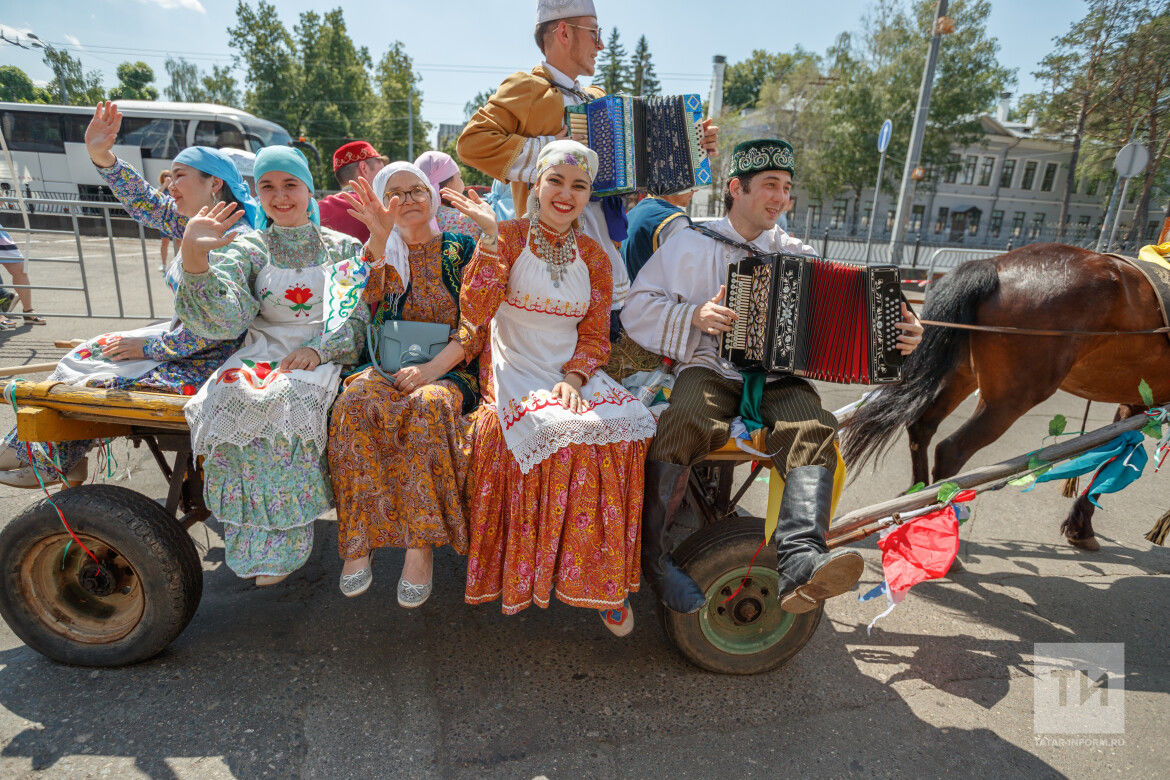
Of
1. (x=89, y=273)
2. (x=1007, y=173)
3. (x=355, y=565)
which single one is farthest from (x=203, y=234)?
(x=1007, y=173)

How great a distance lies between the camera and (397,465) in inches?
94.0

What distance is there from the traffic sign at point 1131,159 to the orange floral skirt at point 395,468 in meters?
10.6

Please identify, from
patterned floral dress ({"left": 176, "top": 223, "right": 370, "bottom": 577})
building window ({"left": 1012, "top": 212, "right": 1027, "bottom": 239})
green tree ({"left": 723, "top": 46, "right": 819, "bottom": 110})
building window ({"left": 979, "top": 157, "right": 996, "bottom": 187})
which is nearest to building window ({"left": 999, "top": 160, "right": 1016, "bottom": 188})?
building window ({"left": 979, "top": 157, "right": 996, "bottom": 187})

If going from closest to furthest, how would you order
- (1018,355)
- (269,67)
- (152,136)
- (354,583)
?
(354,583), (1018,355), (152,136), (269,67)

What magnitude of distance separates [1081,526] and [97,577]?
5.16m

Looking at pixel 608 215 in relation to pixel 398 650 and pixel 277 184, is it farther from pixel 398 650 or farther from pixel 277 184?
pixel 398 650

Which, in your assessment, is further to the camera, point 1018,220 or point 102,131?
point 1018,220

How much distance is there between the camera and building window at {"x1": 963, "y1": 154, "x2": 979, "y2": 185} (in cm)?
4328

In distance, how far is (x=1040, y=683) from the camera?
104 inches

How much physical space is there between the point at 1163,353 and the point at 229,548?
477 centimetres

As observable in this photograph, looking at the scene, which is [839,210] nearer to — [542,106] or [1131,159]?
[1131,159]

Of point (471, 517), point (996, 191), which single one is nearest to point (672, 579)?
point (471, 517)

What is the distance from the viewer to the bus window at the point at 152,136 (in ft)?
66.6

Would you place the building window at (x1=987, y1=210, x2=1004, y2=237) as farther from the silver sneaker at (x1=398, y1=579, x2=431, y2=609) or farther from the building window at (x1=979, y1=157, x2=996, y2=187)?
the silver sneaker at (x1=398, y1=579, x2=431, y2=609)
